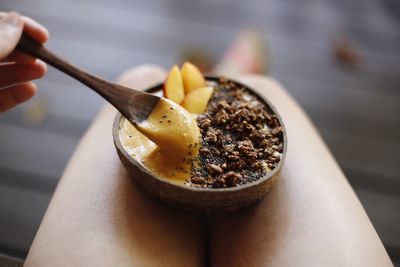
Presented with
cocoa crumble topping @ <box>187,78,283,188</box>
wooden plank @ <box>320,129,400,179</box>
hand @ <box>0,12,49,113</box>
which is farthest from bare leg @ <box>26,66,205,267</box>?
wooden plank @ <box>320,129,400,179</box>

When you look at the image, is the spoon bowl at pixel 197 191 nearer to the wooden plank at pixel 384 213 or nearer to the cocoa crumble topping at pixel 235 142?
the cocoa crumble topping at pixel 235 142

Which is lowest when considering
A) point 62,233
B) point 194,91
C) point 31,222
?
point 31,222

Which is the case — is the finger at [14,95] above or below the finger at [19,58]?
below

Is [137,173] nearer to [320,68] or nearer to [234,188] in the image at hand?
[234,188]

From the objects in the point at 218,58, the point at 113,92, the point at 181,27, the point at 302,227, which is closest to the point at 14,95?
the point at 113,92

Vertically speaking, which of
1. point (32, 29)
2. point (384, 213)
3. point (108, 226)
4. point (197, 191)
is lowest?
point (384, 213)

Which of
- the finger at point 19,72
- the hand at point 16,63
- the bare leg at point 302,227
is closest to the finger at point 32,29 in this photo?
the hand at point 16,63

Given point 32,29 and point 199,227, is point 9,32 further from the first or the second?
point 199,227

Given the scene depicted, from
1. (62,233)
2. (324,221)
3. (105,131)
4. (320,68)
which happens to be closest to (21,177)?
(105,131)
